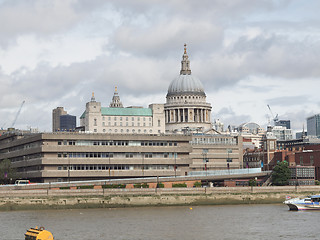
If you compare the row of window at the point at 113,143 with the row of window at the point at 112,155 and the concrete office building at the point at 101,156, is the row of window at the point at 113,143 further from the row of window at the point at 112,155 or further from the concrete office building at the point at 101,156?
the row of window at the point at 112,155

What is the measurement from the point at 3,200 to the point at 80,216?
2366 centimetres

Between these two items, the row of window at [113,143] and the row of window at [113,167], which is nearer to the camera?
the row of window at [113,167]

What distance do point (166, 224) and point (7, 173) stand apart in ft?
309

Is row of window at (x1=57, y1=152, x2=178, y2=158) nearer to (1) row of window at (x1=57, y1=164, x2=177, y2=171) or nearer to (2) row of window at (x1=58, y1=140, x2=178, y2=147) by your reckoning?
(1) row of window at (x1=57, y1=164, x2=177, y2=171)

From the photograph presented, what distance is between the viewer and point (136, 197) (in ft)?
467

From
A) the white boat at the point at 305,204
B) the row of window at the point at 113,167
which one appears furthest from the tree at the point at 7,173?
the white boat at the point at 305,204

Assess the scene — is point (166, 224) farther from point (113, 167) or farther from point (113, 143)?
point (113, 143)

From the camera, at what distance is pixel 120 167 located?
181 meters

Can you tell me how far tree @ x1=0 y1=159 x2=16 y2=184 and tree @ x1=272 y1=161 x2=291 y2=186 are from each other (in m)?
69.0

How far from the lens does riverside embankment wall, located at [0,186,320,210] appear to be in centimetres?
13412

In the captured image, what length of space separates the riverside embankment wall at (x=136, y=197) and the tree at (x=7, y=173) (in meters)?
48.7

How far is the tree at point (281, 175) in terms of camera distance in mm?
186750

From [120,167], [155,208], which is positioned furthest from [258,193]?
[120,167]

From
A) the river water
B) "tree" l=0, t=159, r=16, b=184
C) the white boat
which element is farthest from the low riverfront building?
the white boat
